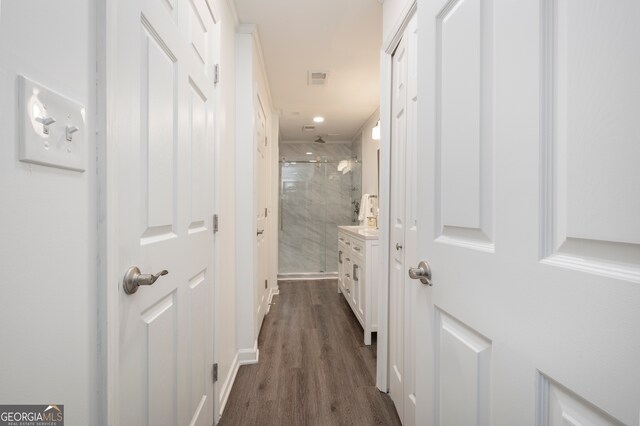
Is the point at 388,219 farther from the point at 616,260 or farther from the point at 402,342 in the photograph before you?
the point at 616,260

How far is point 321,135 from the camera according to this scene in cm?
487

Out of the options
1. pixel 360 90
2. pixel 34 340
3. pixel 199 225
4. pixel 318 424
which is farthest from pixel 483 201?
pixel 360 90

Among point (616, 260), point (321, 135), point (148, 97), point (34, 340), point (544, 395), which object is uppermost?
point (321, 135)

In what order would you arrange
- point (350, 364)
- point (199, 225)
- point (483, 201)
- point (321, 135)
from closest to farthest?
point (483, 201) → point (199, 225) → point (350, 364) → point (321, 135)

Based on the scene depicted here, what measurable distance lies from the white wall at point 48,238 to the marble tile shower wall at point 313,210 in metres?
4.40

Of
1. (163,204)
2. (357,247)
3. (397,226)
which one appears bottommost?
(357,247)

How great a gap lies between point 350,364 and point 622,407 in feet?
6.23

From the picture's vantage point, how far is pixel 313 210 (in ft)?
16.6

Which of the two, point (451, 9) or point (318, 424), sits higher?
point (451, 9)

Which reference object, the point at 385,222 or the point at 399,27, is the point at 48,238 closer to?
the point at 385,222

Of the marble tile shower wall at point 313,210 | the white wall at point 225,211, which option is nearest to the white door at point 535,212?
the white wall at point 225,211

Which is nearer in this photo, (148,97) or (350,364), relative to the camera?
(148,97)

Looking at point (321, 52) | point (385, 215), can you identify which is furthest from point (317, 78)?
point (385, 215)

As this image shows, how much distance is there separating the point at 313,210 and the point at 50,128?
4614mm
